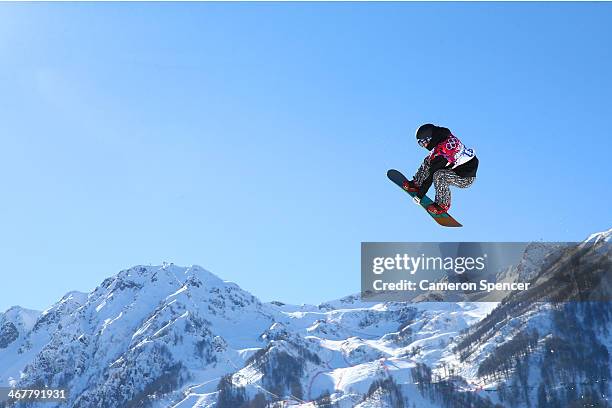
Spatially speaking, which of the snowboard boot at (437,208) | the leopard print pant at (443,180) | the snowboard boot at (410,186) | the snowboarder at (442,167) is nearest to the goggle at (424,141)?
the snowboarder at (442,167)

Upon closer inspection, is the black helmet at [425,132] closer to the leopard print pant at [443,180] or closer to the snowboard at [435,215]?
the leopard print pant at [443,180]

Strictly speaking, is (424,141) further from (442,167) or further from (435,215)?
(435,215)

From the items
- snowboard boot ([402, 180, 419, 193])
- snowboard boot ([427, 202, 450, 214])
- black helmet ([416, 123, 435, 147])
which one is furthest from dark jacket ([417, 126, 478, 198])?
snowboard boot ([427, 202, 450, 214])

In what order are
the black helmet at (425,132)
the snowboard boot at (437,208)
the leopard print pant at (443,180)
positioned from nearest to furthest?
the black helmet at (425,132)
the leopard print pant at (443,180)
the snowboard boot at (437,208)

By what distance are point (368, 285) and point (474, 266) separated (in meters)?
6.58

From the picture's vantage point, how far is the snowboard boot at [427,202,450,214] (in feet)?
77.2

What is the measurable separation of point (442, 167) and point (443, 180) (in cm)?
73

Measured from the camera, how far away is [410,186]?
23.9m

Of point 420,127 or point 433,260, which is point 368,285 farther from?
point 420,127

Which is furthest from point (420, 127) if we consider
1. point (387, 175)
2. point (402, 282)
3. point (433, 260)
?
point (433, 260)

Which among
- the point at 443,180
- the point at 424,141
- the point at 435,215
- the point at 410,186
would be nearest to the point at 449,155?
the point at 424,141

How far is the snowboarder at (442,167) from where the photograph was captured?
20.8 metres

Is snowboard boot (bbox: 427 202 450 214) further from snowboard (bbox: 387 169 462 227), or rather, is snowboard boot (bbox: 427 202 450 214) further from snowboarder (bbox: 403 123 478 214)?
snowboard (bbox: 387 169 462 227)

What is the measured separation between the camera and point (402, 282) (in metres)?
34.7
